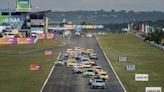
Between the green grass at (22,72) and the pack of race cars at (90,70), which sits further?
the green grass at (22,72)

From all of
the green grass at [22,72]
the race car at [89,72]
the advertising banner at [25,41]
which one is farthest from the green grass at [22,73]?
the advertising banner at [25,41]

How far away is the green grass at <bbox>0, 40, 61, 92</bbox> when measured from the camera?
79775mm

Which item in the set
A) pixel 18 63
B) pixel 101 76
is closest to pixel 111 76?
pixel 101 76

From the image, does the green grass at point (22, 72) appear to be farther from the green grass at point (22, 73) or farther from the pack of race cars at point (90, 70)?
the pack of race cars at point (90, 70)

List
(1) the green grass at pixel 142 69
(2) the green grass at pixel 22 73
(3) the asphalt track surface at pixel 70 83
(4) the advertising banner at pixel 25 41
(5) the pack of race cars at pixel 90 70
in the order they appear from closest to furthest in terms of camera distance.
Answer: (3) the asphalt track surface at pixel 70 83, (2) the green grass at pixel 22 73, (5) the pack of race cars at pixel 90 70, (1) the green grass at pixel 142 69, (4) the advertising banner at pixel 25 41

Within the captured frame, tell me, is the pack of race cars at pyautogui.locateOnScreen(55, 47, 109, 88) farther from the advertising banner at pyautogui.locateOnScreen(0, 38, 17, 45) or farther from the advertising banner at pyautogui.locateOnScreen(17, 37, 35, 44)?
the advertising banner at pyautogui.locateOnScreen(17, 37, 35, 44)

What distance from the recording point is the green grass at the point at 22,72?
3141 inches

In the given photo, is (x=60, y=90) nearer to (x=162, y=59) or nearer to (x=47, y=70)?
(x=47, y=70)

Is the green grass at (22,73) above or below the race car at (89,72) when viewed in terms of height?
below

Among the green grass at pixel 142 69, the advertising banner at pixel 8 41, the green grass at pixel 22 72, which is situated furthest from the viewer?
the advertising banner at pixel 8 41

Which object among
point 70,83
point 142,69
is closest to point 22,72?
point 70,83

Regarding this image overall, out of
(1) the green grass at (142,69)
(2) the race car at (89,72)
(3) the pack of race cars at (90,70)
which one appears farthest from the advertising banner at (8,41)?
(2) the race car at (89,72)

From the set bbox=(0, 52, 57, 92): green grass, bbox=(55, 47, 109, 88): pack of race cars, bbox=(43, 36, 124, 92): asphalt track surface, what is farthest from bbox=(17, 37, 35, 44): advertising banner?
bbox=(43, 36, 124, 92): asphalt track surface

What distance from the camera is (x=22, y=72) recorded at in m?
100
